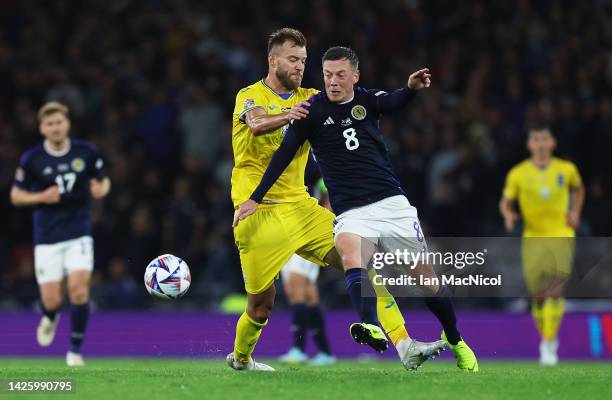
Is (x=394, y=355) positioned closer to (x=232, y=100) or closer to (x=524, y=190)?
(x=524, y=190)

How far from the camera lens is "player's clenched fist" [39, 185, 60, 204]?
39.5 ft

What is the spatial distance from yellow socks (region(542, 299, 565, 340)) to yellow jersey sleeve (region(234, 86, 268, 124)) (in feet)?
19.5

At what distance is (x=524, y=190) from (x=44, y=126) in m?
5.63

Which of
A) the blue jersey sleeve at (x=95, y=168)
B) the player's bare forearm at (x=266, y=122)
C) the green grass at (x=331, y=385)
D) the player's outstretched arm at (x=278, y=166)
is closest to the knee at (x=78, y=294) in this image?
the blue jersey sleeve at (x=95, y=168)

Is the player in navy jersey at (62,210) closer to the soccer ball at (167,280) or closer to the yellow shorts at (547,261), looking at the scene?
the soccer ball at (167,280)

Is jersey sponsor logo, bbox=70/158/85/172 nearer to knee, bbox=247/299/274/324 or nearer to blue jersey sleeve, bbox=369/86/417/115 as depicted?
knee, bbox=247/299/274/324

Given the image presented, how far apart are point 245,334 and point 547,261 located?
18.9 ft

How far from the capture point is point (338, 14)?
1888 cm

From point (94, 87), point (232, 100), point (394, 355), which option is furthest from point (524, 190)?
point (94, 87)

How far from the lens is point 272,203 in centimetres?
923

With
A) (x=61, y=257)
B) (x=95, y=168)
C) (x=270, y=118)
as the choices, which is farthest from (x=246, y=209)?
(x=61, y=257)

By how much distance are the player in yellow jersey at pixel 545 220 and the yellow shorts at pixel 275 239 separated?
197 inches

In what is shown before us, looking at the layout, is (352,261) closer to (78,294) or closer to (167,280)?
(167,280)

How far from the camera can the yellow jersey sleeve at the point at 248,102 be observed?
8961 mm
